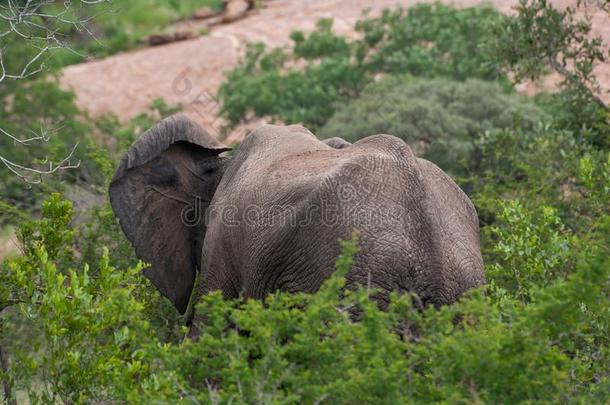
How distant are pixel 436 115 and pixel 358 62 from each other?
3.35 metres

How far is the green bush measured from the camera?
523 inches

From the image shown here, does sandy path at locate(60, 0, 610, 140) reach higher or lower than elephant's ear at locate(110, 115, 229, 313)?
lower

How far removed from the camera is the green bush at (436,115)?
43.6ft

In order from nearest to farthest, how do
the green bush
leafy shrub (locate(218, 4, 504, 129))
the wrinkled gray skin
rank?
the wrinkled gray skin → the green bush → leafy shrub (locate(218, 4, 504, 129))

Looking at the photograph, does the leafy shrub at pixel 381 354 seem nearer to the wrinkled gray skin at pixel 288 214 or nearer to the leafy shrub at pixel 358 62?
the wrinkled gray skin at pixel 288 214

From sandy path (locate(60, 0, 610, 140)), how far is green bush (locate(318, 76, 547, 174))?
16.9 feet

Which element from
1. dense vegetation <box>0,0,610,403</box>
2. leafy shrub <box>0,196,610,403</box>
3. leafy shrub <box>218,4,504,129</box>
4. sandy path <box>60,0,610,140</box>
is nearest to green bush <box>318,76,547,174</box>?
dense vegetation <box>0,0,610,403</box>

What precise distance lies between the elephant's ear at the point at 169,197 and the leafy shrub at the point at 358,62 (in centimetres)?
792

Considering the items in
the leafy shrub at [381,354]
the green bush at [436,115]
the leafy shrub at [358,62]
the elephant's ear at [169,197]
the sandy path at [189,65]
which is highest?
the leafy shrub at [381,354]

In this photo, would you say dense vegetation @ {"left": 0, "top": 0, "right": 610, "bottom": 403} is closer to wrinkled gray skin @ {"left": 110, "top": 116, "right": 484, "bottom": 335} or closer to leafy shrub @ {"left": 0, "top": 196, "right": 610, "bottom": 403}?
leafy shrub @ {"left": 0, "top": 196, "right": 610, "bottom": 403}

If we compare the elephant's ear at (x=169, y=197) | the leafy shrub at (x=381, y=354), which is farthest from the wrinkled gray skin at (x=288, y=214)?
the leafy shrub at (x=381, y=354)

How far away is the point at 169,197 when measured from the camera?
297 inches

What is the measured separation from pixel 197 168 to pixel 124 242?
4.42ft

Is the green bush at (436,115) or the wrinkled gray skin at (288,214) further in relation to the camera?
the green bush at (436,115)
